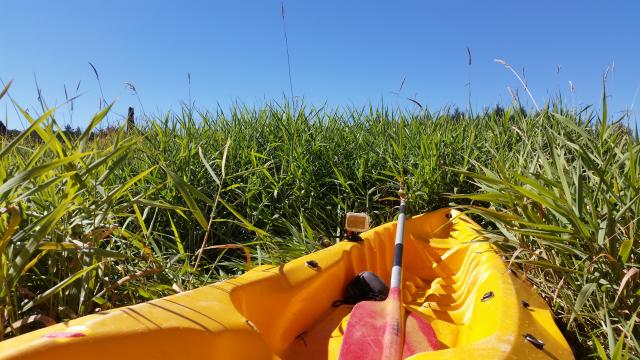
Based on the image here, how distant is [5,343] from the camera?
95cm

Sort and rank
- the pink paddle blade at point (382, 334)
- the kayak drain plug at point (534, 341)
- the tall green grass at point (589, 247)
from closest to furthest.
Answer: the kayak drain plug at point (534, 341) < the pink paddle blade at point (382, 334) < the tall green grass at point (589, 247)

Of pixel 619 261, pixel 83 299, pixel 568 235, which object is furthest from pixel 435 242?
pixel 83 299

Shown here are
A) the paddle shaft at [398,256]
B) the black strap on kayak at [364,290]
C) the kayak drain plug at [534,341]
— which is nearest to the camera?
the kayak drain plug at [534,341]

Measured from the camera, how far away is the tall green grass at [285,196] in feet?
5.05

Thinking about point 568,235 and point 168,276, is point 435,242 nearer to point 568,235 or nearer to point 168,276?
point 568,235

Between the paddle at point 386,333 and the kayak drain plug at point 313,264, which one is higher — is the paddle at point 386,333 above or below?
below

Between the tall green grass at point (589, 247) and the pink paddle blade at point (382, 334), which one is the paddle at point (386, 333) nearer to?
the pink paddle blade at point (382, 334)

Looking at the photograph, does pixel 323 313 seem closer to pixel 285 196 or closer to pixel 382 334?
pixel 382 334

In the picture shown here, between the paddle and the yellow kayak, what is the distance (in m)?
0.11

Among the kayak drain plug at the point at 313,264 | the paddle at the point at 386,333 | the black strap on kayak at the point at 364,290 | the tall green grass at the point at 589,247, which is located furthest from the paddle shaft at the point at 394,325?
the tall green grass at the point at 589,247

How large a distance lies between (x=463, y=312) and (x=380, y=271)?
0.54m

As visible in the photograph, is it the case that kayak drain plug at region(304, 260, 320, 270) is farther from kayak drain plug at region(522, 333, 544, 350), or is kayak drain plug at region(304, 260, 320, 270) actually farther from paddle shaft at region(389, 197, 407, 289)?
kayak drain plug at region(522, 333, 544, 350)

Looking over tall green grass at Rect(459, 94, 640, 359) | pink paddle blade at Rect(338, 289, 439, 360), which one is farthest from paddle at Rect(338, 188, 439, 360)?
tall green grass at Rect(459, 94, 640, 359)

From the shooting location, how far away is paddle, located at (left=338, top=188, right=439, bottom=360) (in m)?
1.47
